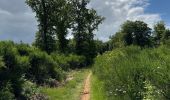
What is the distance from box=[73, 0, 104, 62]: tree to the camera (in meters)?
88.3

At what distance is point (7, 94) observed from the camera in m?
20.6

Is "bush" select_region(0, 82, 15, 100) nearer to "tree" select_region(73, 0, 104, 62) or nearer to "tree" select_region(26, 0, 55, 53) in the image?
"tree" select_region(26, 0, 55, 53)

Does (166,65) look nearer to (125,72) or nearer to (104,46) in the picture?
(125,72)

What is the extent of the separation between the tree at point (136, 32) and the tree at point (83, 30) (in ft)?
113

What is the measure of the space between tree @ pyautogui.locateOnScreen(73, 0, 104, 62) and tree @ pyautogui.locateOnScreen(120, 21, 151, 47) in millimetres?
34489

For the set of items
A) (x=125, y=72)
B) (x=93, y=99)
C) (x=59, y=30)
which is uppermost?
(x=59, y=30)

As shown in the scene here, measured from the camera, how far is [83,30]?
89312mm

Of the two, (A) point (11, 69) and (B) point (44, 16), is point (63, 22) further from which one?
(A) point (11, 69)

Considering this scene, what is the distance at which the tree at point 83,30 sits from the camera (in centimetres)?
8831

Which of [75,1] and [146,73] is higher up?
[75,1]

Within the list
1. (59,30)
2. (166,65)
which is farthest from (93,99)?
(59,30)

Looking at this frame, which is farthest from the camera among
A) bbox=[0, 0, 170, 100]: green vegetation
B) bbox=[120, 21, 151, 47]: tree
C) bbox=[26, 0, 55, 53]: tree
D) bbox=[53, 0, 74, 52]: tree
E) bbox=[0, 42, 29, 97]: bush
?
bbox=[120, 21, 151, 47]: tree

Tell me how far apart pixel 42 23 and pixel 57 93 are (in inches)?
1858

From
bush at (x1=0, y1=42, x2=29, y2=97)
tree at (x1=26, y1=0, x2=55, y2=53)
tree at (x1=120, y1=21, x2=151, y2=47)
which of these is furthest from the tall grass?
tree at (x1=120, y1=21, x2=151, y2=47)
